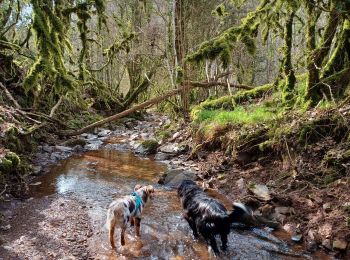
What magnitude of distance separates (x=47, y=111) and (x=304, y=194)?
34.4ft

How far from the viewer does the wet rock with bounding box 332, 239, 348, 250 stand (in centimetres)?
502

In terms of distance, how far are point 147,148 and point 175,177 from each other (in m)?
4.01

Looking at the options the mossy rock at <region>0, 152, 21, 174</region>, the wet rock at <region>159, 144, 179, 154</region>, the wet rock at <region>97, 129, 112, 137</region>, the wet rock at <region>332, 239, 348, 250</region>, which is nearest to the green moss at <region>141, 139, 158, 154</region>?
the wet rock at <region>159, 144, 179, 154</region>

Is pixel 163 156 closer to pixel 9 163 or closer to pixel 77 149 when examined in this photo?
pixel 77 149

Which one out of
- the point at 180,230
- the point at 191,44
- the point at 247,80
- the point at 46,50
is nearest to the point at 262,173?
the point at 180,230

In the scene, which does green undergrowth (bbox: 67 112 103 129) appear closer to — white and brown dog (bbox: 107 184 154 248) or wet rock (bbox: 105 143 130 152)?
wet rock (bbox: 105 143 130 152)

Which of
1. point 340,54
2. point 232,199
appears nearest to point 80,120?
point 232,199

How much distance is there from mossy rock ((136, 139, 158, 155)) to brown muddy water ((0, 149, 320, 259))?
A: 1.44m

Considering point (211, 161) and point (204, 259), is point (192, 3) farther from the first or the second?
point (204, 259)

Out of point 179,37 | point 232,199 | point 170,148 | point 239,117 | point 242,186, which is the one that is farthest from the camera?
point 179,37

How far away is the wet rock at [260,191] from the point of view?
22.3 ft

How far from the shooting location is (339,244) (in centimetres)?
506

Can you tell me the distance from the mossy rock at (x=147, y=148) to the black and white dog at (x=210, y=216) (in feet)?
21.5

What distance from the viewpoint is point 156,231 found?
588cm
